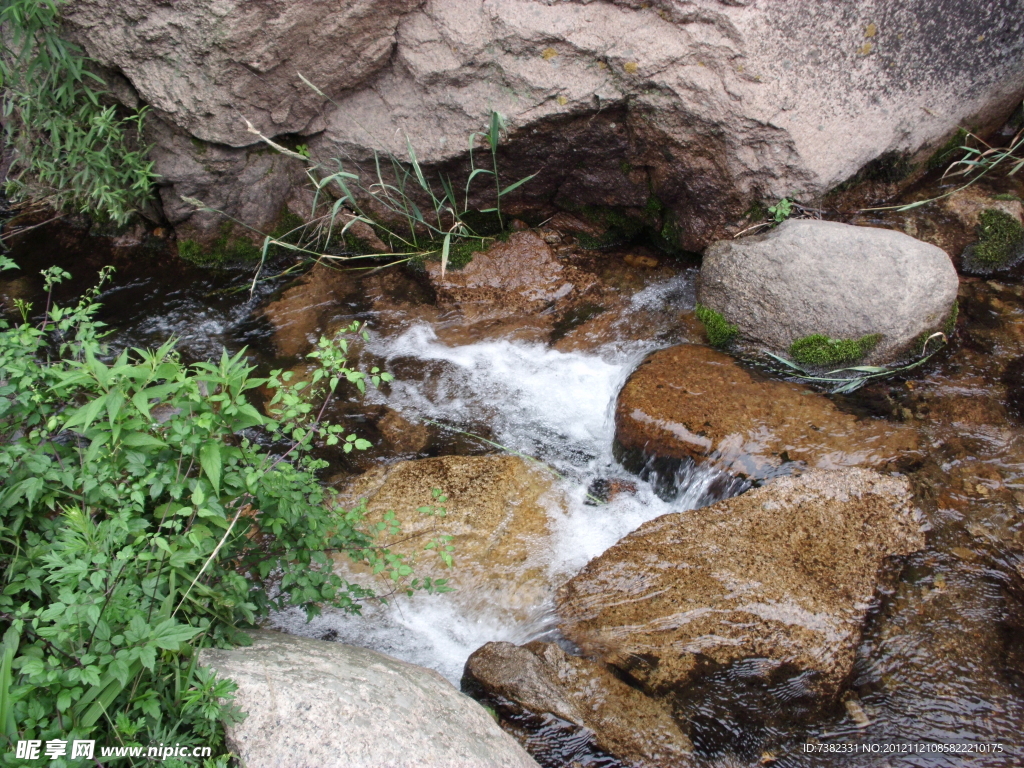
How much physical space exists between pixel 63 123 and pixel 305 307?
2.02 meters

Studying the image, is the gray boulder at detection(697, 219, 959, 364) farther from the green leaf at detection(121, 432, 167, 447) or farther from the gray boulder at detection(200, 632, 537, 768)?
the green leaf at detection(121, 432, 167, 447)

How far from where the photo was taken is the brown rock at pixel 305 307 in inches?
191

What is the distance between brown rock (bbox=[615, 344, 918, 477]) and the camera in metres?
3.51

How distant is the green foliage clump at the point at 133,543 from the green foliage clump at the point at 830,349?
283 centimetres

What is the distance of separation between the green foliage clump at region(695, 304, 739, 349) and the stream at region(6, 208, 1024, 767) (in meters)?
0.17

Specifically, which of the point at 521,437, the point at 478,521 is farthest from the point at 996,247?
the point at 478,521

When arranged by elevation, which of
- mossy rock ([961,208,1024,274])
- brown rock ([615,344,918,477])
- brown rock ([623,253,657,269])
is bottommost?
brown rock ([615,344,918,477])

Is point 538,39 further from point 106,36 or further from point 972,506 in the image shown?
point 972,506

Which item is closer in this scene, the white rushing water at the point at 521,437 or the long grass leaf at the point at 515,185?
the white rushing water at the point at 521,437

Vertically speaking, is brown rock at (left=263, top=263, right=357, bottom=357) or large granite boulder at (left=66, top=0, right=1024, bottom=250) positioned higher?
large granite boulder at (left=66, top=0, right=1024, bottom=250)

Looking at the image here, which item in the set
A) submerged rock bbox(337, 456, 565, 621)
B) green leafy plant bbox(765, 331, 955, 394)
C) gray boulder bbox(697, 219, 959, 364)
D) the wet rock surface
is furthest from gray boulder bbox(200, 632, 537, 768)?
the wet rock surface

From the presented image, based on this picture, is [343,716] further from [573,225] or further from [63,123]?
[63,123]

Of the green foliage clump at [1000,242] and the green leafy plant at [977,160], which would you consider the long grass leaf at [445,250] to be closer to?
the green leafy plant at [977,160]

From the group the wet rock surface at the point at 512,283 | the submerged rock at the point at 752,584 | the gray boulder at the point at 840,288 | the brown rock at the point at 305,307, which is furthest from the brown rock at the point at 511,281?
the submerged rock at the point at 752,584
